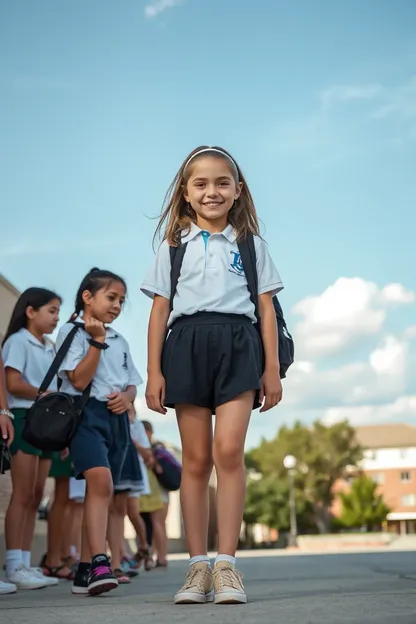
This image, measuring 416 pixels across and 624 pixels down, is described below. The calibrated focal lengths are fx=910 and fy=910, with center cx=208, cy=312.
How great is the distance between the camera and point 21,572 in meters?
5.53

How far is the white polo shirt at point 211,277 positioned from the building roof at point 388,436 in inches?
3893

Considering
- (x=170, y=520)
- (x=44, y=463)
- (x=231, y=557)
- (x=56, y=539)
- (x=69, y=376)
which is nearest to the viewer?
(x=231, y=557)

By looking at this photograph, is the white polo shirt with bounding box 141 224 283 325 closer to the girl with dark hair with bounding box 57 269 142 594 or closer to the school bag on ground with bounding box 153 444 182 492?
the girl with dark hair with bounding box 57 269 142 594

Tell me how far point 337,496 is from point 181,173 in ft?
262

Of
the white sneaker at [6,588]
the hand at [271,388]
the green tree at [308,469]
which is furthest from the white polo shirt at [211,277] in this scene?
the green tree at [308,469]

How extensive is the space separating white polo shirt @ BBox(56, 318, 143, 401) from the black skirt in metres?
1.39

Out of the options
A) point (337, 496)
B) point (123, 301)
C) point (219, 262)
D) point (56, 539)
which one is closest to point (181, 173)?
point (219, 262)

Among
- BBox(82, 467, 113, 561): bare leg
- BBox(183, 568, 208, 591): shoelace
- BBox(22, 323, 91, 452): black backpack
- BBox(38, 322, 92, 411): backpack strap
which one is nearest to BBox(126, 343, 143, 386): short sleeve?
BBox(38, 322, 92, 411): backpack strap

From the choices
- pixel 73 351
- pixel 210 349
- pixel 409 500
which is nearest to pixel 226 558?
pixel 210 349

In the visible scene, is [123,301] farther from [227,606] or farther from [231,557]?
[227,606]

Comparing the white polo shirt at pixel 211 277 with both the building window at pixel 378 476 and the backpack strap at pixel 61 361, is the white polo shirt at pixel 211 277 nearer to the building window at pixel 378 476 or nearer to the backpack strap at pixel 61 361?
the backpack strap at pixel 61 361

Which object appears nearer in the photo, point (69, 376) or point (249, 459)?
point (69, 376)

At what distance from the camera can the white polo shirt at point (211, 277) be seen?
4.05 meters

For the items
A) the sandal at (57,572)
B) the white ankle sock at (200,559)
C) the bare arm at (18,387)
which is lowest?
the sandal at (57,572)
